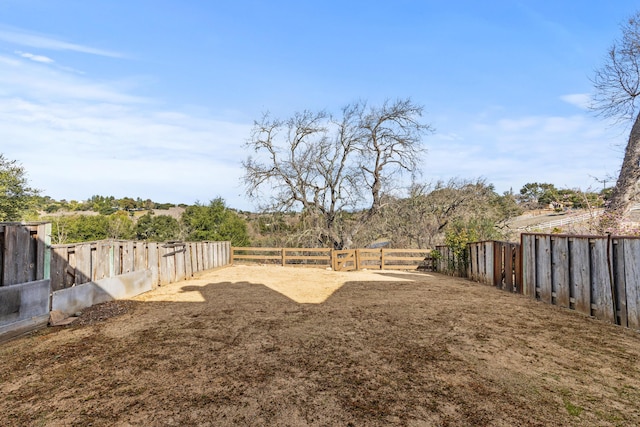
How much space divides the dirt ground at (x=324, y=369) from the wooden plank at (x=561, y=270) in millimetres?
342

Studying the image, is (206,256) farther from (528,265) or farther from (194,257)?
(528,265)

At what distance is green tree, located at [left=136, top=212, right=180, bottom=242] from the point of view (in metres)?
28.3

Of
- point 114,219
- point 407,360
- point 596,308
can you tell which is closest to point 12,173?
point 114,219

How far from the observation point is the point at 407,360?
10.7ft

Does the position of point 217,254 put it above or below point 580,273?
below

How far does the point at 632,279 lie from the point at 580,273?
891mm

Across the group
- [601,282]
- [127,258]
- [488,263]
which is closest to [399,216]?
[488,263]

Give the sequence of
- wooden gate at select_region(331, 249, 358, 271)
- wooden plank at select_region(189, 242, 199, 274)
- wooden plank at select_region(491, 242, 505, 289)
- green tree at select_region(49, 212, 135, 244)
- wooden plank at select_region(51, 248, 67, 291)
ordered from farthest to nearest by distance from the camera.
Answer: green tree at select_region(49, 212, 135, 244), wooden gate at select_region(331, 249, 358, 271), wooden plank at select_region(189, 242, 199, 274), wooden plank at select_region(491, 242, 505, 289), wooden plank at select_region(51, 248, 67, 291)

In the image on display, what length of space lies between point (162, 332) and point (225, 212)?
70.0ft

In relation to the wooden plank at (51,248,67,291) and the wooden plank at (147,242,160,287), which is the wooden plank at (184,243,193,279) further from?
the wooden plank at (51,248,67,291)

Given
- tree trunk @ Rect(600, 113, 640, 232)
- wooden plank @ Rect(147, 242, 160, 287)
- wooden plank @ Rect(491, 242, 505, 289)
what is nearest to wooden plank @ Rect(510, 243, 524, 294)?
wooden plank @ Rect(491, 242, 505, 289)

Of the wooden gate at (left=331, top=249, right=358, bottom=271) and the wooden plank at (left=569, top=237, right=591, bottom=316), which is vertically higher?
the wooden plank at (left=569, top=237, right=591, bottom=316)

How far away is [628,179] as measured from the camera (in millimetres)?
8531

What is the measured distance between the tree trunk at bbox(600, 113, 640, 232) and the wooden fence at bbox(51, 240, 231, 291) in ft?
39.5
